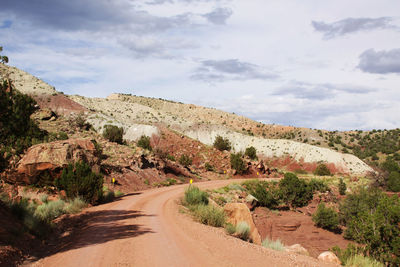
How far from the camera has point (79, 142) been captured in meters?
23.3

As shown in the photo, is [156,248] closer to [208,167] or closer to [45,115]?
[208,167]

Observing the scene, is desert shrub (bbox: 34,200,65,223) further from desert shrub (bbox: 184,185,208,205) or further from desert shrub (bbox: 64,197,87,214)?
desert shrub (bbox: 184,185,208,205)

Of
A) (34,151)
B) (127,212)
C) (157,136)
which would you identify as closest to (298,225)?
(127,212)

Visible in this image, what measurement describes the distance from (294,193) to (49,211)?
85.3 ft

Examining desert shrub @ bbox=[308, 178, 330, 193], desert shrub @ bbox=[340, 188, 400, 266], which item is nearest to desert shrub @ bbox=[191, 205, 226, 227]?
desert shrub @ bbox=[340, 188, 400, 266]

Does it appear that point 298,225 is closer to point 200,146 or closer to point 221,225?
point 221,225

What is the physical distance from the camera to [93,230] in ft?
37.5

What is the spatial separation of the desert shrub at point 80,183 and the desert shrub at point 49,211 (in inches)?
80.0

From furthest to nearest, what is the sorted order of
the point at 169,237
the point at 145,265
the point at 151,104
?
the point at 151,104
the point at 169,237
the point at 145,265

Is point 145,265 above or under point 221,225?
above

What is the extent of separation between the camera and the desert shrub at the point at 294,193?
3353 centimetres

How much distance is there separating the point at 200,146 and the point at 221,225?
4418cm

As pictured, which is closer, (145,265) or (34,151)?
(145,265)

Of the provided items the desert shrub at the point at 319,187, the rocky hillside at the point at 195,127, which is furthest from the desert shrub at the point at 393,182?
the rocky hillside at the point at 195,127
